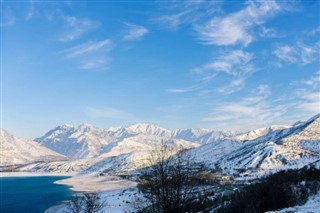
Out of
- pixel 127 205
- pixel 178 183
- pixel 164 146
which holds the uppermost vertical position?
pixel 164 146

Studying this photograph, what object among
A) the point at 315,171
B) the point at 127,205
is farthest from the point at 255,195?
the point at 127,205

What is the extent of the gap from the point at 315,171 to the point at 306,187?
9.83 meters

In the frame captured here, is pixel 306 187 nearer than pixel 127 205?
Yes

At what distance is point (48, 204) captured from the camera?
105250 mm

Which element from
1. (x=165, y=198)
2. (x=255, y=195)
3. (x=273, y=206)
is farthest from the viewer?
(x=255, y=195)

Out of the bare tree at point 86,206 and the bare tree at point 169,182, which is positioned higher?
the bare tree at point 169,182

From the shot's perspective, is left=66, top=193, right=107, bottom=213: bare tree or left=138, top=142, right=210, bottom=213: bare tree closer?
left=138, top=142, right=210, bottom=213: bare tree

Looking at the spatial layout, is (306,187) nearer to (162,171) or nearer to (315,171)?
(315,171)

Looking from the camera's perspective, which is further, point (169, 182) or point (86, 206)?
point (86, 206)

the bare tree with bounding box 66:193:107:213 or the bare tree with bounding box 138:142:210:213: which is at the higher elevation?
the bare tree with bounding box 138:142:210:213

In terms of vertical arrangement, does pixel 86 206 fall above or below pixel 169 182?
below

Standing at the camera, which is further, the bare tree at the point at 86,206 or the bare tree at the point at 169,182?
the bare tree at the point at 86,206

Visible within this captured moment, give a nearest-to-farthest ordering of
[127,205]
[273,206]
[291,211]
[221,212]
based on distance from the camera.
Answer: [291,211], [273,206], [221,212], [127,205]

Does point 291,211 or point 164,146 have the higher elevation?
point 164,146
